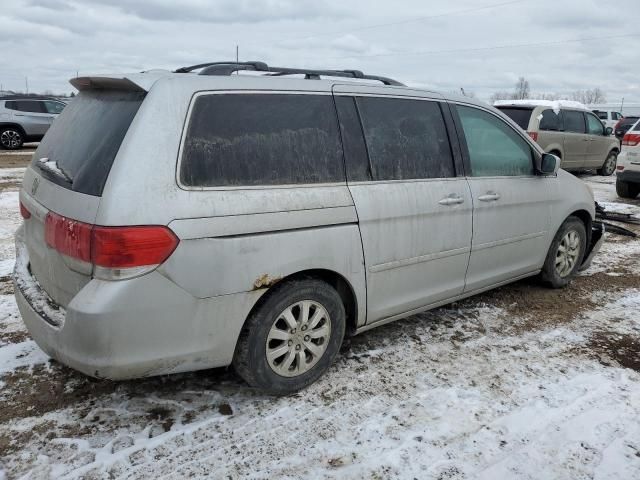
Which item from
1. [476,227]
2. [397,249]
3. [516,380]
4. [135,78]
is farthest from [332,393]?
[135,78]

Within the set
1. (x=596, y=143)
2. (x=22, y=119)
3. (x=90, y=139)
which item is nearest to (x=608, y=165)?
(x=596, y=143)

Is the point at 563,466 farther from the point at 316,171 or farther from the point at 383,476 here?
the point at 316,171

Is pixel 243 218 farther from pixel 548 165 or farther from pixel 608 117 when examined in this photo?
pixel 608 117

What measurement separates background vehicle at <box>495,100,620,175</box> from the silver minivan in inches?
331

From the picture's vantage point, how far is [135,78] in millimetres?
2539

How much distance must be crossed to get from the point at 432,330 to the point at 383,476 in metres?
1.65

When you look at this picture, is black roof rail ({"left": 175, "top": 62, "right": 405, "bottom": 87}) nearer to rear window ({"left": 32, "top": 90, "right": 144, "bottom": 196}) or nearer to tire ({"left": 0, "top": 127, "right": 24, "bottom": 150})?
rear window ({"left": 32, "top": 90, "right": 144, "bottom": 196})

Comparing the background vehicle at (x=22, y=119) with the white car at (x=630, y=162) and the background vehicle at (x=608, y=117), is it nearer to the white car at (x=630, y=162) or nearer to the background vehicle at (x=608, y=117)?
the white car at (x=630, y=162)

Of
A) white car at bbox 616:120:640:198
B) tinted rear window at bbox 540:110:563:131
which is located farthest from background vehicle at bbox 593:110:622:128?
white car at bbox 616:120:640:198

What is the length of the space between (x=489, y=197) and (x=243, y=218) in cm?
202

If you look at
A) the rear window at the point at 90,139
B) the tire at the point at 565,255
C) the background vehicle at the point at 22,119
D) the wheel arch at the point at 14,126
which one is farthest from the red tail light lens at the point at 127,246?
the wheel arch at the point at 14,126

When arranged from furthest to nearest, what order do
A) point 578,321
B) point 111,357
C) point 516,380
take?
1. point 578,321
2. point 516,380
3. point 111,357

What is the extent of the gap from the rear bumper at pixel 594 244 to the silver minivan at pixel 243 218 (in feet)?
6.39

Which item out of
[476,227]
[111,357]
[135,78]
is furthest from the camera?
[476,227]
